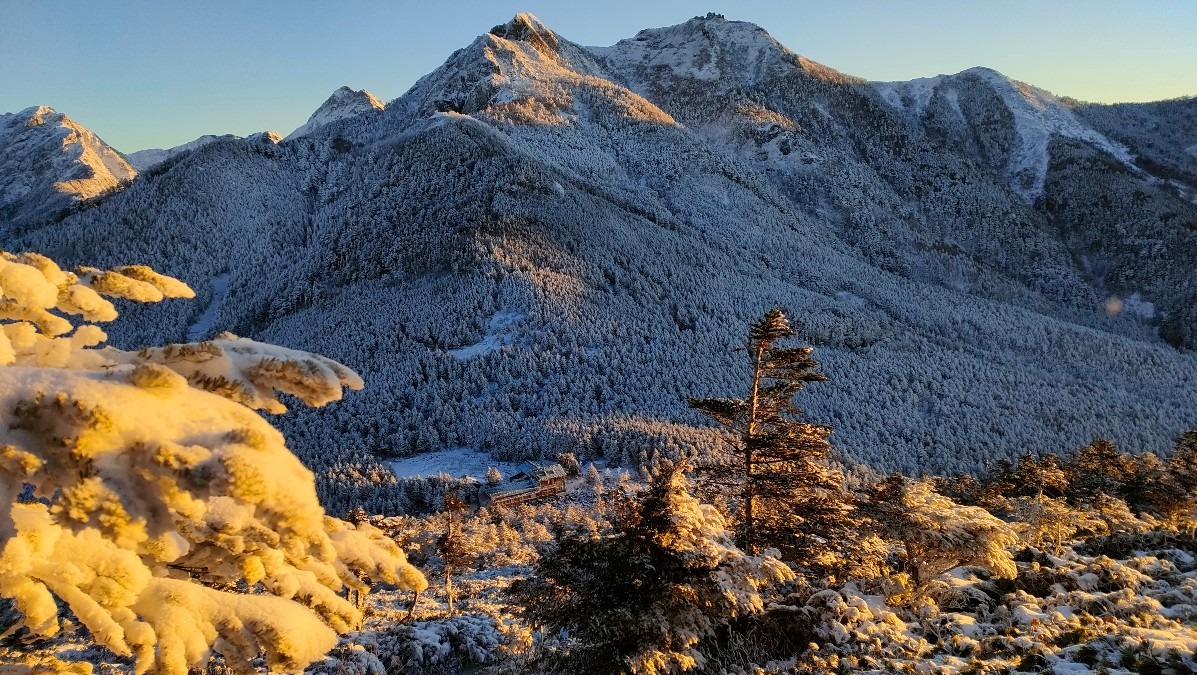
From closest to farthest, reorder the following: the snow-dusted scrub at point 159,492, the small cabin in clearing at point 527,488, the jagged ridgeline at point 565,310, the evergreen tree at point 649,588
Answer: the snow-dusted scrub at point 159,492
the evergreen tree at point 649,588
the small cabin in clearing at point 527,488
the jagged ridgeline at point 565,310

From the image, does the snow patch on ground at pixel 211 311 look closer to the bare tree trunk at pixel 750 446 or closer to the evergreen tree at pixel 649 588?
the bare tree trunk at pixel 750 446

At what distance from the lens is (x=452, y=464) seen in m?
73.3

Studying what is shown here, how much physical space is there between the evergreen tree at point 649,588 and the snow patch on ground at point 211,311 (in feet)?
477

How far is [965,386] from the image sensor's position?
4119 inches

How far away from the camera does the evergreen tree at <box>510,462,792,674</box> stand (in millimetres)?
8000

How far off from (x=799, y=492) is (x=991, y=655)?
559 cm

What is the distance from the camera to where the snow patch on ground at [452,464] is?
70.0 meters

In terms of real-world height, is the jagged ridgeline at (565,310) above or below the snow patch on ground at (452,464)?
above

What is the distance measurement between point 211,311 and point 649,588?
16807 cm

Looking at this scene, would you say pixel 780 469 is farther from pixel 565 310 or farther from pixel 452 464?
pixel 565 310

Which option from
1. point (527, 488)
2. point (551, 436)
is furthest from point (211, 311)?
point (527, 488)

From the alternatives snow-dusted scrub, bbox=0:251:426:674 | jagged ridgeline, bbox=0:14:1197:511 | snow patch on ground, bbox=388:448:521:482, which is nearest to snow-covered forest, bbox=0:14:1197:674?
snow-dusted scrub, bbox=0:251:426:674

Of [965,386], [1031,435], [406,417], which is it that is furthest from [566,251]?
[1031,435]

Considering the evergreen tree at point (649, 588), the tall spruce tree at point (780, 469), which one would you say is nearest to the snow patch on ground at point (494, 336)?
the tall spruce tree at point (780, 469)
